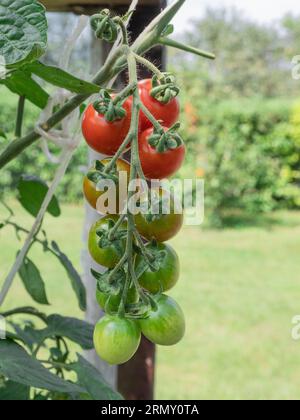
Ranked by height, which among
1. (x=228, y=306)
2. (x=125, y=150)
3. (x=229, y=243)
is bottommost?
(x=125, y=150)

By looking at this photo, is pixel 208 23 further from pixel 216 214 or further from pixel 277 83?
pixel 216 214

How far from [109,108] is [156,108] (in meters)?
0.04

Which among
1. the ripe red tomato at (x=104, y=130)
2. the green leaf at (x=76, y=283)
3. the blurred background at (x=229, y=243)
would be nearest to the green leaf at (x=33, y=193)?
the green leaf at (x=76, y=283)

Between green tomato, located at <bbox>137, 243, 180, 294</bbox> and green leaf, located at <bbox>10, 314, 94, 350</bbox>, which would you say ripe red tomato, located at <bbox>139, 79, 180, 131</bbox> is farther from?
green leaf, located at <bbox>10, 314, 94, 350</bbox>

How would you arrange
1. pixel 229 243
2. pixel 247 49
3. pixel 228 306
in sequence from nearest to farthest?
1. pixel 228 306
2. pixel 229 243
3. pixel 247 49

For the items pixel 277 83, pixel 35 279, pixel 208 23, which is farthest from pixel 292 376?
pixel 208 23

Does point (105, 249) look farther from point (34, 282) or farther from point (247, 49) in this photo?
point (247, 49)

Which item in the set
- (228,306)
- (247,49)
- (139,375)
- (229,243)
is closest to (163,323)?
(139,375)

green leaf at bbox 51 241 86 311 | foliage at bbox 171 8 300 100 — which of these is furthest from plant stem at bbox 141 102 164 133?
foliage at bbox 171 8 300 100

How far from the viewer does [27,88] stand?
660 millimetres

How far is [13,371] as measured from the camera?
552 mm

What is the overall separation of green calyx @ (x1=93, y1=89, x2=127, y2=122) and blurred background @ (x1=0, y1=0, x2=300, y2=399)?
138 cm

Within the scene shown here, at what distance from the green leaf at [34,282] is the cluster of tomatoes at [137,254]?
0.33 meters
